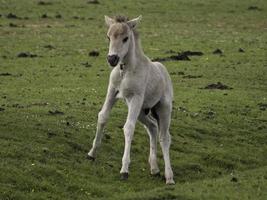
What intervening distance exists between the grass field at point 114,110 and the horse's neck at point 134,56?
2.47 m

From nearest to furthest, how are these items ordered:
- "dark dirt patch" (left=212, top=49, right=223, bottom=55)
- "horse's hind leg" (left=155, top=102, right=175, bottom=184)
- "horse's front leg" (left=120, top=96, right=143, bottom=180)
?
1. "horse's front leg" (left=120, top=96, right=143, bottom=180)
2. "horse's hind leg" (left=155, top=102, right=175, bottom=184)
3. "dark dirt patch" (left=212, top=49, right=223, bottom=55)

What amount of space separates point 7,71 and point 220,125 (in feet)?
41.2

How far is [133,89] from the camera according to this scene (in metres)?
16.0

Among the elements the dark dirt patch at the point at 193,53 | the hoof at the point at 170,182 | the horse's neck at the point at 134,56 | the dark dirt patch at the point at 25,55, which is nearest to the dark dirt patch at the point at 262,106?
the dark dirt patch at the point at 193,53

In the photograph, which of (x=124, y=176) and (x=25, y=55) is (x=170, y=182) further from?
(x=25, y=55)

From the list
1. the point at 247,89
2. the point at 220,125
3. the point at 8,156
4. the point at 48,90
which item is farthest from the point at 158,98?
the point at 247,89

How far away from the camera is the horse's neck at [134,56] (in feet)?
52.7

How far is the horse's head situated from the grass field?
2647mm

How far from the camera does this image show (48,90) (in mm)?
28641

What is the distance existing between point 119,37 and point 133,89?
1171 mm

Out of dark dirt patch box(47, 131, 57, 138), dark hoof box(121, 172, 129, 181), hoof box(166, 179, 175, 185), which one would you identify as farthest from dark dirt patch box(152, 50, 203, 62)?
dark hoof box(121, 172, 129, 181)

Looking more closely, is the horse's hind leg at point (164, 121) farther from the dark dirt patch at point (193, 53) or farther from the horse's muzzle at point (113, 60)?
the dark dirt patch at point (193, 53)

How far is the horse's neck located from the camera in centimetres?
1608

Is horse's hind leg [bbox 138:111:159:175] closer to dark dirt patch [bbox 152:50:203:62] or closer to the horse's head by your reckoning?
the horse's head
